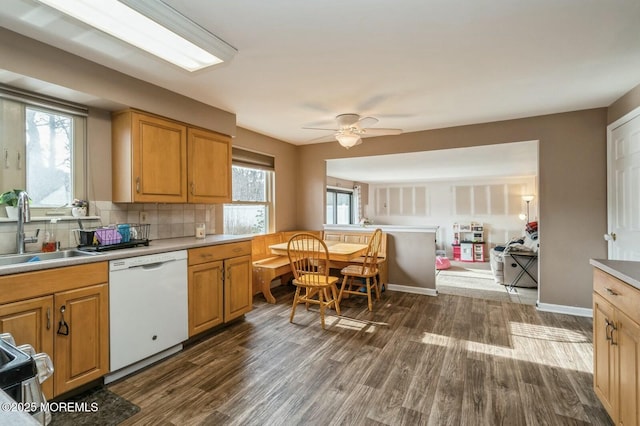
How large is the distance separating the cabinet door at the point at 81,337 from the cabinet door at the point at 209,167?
1.31 metres

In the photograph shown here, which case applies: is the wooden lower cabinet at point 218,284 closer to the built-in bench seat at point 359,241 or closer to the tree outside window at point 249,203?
the tree outside window at point 249,203

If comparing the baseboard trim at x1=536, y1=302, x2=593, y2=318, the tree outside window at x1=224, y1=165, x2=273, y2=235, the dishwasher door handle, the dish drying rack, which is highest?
the tree outside window at x1=224, y1=165, x2=273, y2=235

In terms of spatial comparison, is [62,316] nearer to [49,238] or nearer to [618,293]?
[49,238]

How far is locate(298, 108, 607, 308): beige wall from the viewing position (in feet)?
11.0

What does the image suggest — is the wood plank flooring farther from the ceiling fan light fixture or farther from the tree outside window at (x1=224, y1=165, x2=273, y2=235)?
the ceiling fan light fixture

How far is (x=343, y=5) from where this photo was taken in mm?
1656

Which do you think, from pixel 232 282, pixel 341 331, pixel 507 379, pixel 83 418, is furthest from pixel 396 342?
pixel 83 418

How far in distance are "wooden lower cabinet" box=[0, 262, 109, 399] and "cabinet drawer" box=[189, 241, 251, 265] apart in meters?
0.72

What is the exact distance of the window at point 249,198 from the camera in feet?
13.5

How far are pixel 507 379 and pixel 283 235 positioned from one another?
3.35 metres

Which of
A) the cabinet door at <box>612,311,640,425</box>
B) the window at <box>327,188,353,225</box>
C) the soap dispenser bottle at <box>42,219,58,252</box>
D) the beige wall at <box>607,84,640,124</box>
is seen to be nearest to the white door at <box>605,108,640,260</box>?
the beige wall at <box>607,84,640,124</box>

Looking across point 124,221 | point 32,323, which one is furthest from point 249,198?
point 32,323

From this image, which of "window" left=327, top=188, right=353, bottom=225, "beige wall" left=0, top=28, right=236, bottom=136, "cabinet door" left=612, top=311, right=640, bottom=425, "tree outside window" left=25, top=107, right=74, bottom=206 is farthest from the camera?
"window" left=327, top=188, right=353, bottom=225

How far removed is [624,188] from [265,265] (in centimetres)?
401
